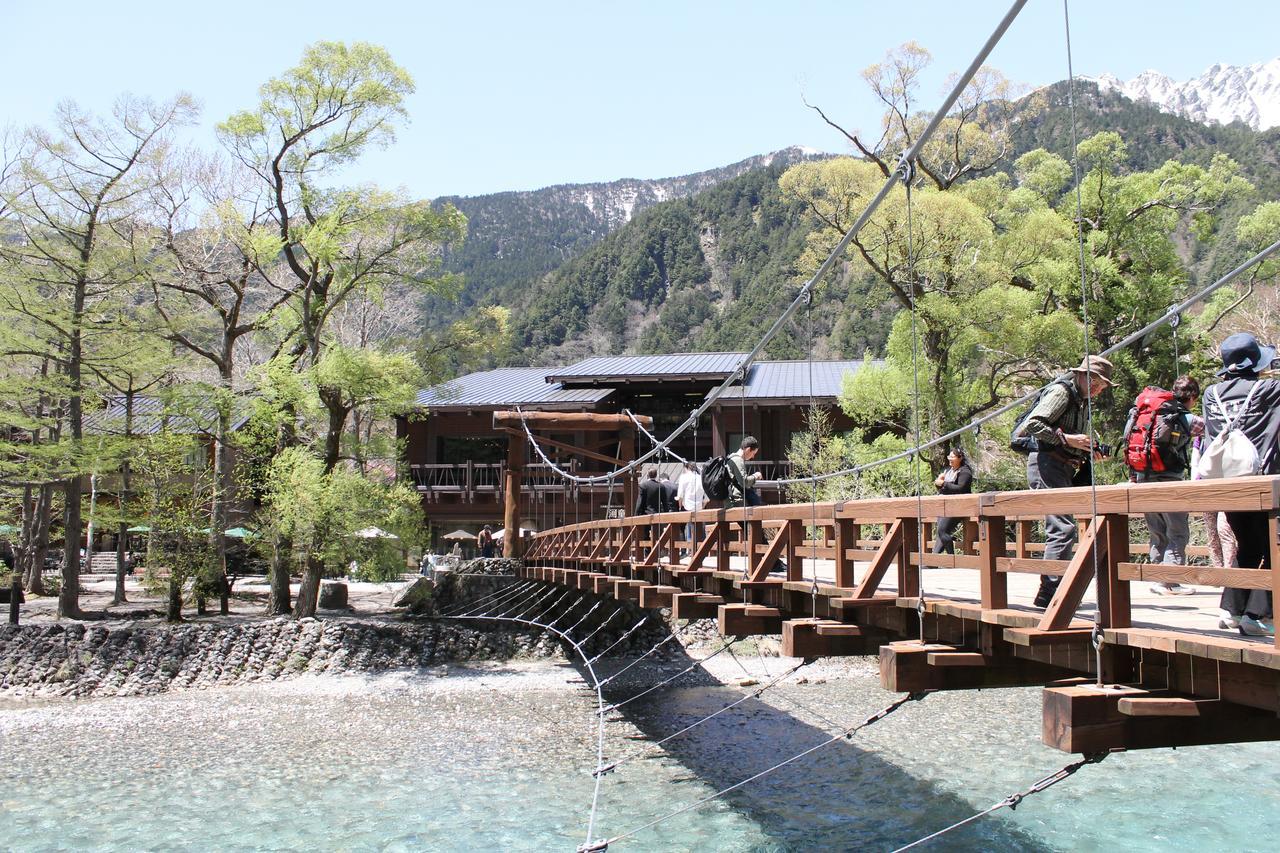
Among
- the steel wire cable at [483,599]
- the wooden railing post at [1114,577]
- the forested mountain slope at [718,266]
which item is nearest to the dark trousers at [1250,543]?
the wooden railing post at [1114,577]

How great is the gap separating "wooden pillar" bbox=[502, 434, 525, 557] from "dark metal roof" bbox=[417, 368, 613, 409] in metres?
4.52

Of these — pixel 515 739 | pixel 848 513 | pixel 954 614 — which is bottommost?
pixel 515 739

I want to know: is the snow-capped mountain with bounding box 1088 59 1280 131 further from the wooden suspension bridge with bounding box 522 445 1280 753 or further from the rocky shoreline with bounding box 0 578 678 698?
the wooden suspension bridge with bounding box 522 445 1280 753

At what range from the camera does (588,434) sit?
1997 centimetres

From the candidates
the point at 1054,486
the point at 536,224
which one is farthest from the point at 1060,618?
the point at 536,224

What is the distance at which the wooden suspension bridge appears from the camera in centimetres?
250

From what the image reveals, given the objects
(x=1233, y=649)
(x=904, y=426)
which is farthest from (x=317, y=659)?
(x=1233, y=649)

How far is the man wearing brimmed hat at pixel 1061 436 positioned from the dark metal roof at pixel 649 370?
585 inches

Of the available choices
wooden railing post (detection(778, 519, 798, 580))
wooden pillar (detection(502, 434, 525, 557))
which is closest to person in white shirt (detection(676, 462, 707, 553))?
wooden railing post (detection(778, 519, 798, 580))

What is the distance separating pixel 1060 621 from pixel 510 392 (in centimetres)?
1879

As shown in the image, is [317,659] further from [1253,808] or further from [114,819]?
[1253,808]

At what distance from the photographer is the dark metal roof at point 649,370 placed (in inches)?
769

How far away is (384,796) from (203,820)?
52.9 inches

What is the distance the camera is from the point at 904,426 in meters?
14.7
